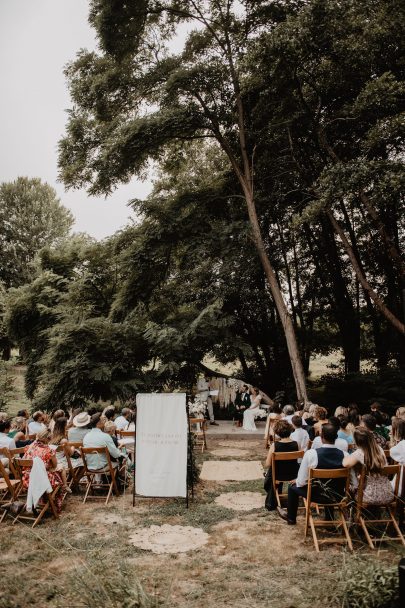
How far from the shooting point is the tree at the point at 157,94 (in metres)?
12.8

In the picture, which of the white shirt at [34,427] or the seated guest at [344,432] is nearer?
the seated guest at [344,432]

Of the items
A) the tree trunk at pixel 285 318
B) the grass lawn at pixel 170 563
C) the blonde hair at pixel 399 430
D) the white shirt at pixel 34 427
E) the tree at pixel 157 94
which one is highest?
the tree at pixel 157 94

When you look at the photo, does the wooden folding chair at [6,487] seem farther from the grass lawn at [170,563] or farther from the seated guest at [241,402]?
the seated guest at [241,402]

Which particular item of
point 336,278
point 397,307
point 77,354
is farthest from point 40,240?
point 397,307

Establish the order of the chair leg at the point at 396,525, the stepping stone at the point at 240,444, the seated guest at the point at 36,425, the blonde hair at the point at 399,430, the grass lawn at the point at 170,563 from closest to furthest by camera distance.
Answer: the grass lawn at the point at 170,563, the chair leg at the point at 396,525, the blonde hair at the point at 399,430, the seated guest at the point at 36,425, the stepping stone at the point at 240,444

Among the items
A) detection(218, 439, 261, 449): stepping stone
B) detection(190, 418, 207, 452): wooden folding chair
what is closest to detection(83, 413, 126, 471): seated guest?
detection(190, 418, 207, 452): wooden folding chair

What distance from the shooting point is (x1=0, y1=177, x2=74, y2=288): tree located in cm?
3148

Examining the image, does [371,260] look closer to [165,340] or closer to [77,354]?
[165,340]

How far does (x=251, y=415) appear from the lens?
533 inches

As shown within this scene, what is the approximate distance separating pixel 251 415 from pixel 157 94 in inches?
436

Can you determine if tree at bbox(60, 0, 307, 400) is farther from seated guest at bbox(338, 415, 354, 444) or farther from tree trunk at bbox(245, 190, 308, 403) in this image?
seated guest at bbox(338, 415, 354, 444)

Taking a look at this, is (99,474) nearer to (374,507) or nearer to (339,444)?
(339,444)

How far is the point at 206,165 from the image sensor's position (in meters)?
19.8

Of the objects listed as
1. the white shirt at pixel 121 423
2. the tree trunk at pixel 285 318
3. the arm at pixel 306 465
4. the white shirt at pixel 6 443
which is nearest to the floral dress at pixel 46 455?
the white shirt at pixel 6 443
